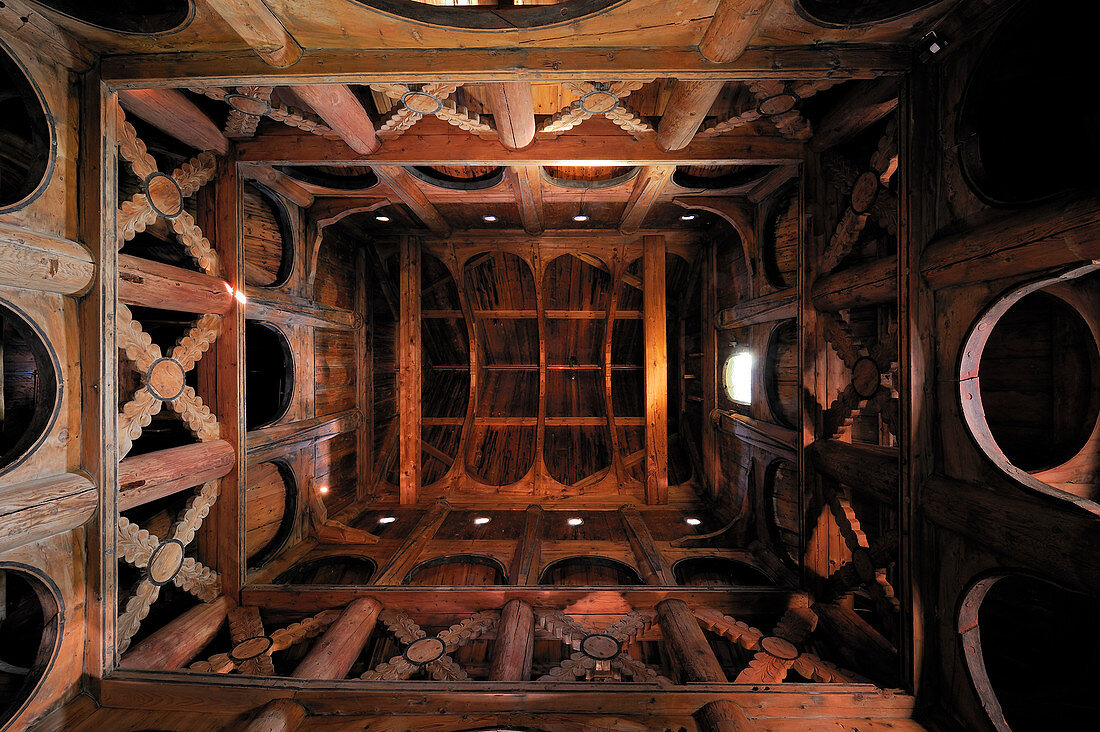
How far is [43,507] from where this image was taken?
7.88 feet

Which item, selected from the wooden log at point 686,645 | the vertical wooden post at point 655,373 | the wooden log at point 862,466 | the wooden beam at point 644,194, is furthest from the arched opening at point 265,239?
the wooden log at point 862,466

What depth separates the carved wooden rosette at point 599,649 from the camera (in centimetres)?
327

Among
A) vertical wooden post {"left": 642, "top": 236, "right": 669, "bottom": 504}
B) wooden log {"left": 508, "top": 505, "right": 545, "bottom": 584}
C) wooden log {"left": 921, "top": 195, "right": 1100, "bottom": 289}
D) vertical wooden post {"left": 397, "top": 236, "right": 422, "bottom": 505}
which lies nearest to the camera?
wooden log {"left": 921, "top": 195, "right": 1100, "bottom": 289}

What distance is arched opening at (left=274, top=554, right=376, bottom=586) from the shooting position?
4.89 metres

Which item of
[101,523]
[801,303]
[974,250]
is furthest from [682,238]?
[101,523]

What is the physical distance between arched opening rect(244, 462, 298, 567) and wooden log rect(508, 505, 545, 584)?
2912 mm

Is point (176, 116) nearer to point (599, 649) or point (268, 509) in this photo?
point (268, 509)

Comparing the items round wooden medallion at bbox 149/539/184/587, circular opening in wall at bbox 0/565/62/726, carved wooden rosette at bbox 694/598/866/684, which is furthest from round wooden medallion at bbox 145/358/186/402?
carved wooden rosette at bbox 694/598/866/684

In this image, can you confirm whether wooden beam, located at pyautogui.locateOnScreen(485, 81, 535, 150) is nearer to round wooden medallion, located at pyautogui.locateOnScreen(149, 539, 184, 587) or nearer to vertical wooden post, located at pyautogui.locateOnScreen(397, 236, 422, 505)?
vertical wooden post, located at pyautogui.locateOnScreen(397, 236, 422, 505)

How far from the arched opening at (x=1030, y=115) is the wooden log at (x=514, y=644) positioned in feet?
14.7

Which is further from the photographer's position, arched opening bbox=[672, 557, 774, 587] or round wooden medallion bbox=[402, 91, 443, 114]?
arched opening bbox=[672, 557, 774, 587]

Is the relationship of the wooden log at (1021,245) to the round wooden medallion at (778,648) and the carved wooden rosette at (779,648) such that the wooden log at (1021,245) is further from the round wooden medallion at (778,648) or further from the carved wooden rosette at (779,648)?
the round wooden medallion at (778,648)

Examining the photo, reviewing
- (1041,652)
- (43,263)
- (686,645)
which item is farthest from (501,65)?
(1041,652)

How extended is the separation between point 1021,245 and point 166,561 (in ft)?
20.4
